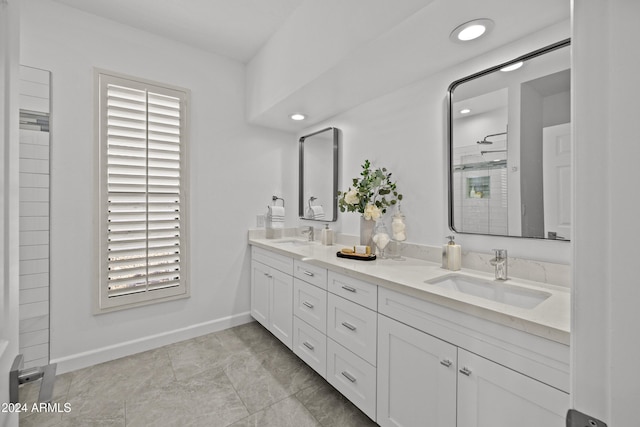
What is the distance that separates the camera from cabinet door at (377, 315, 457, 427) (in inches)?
47.9

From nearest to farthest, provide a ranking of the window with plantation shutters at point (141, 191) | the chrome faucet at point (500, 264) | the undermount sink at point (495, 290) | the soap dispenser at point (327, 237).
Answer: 1. the undermount sink at point (495, 290)
2. the chrome faucet at point (500, 264)
3. the window with plantation shutters at point (141, 191)
4. the soap dispenser at point (327, 237)

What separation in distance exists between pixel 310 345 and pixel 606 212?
6.38ft

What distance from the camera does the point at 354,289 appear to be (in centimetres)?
167

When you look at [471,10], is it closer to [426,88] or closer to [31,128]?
[426,88]

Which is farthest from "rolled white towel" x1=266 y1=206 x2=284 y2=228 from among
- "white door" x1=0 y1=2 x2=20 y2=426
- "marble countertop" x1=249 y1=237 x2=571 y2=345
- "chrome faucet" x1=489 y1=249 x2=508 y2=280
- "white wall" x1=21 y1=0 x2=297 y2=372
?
"white door" x1=0 y1=2 x2=20 y2=426

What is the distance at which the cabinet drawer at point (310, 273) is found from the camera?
1.91 meters

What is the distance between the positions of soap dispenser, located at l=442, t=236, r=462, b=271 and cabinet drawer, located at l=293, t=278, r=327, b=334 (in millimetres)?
763

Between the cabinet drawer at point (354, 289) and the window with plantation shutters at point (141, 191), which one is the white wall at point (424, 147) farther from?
the window with plantation shutters at point (141, 191)

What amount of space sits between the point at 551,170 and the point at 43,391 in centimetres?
191

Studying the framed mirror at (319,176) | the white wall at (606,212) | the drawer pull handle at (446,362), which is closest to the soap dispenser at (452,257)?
the drawer pull handle at (446,362)

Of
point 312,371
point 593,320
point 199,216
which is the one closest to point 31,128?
point 199,216

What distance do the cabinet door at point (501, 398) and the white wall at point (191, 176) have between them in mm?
2240

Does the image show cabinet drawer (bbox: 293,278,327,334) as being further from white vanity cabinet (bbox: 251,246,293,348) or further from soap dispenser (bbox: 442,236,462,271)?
soap dispenser (bbox: 442,236,462,271)

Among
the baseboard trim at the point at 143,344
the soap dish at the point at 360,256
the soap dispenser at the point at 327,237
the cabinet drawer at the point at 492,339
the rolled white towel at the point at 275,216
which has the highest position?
the rolled white towel at the point at 275,216
